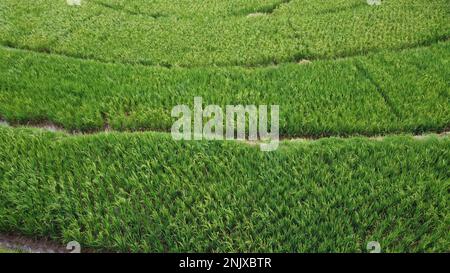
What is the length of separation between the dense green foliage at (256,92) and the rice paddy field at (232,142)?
25mm

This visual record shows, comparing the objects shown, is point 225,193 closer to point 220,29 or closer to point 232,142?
point 232,142

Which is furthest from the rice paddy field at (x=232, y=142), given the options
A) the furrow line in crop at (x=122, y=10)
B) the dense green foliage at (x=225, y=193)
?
the furrow line in crop at (x=122, y=10)

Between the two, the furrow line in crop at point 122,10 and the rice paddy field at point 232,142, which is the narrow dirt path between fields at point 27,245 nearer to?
the rice paddy field at point 232,142

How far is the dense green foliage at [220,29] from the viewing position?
235 inches

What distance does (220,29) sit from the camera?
6.90m

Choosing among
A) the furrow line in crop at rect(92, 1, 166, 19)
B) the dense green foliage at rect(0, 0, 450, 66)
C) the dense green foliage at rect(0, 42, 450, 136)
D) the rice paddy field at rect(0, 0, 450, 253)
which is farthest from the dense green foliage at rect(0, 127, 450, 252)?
the furrow line in crop at rect(92, 1, 166, 19)

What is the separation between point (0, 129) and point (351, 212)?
4328mm

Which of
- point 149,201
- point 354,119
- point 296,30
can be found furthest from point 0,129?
point 296,30

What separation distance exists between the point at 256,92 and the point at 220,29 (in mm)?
2724

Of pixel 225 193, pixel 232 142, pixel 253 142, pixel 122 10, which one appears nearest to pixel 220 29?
pixel 122 10

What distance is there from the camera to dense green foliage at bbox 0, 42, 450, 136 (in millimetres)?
4293

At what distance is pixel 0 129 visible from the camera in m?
4.20
